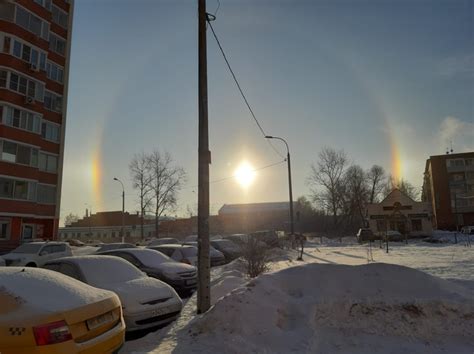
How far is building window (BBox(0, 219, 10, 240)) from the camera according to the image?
110 ft

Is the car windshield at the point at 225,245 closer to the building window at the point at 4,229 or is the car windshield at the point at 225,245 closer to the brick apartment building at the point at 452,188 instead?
the building window at the point at 4,229

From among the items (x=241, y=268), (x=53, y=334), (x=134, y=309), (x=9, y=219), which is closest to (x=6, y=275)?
(x=53, y=334)

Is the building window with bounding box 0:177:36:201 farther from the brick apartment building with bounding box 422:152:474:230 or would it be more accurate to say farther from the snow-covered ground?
the brick apartment building with bounding box 422:152:474:230

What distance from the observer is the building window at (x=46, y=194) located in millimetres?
38562

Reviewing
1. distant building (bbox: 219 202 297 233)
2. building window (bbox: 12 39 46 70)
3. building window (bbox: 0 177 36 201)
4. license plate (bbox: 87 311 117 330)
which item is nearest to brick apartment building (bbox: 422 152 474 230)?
distant building (bbox: 219 202 297 233)

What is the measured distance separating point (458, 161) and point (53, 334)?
83.0m

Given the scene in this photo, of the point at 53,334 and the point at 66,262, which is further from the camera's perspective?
the point at 66,262

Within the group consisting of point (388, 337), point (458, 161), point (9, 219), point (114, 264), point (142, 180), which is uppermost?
point (458, 161)

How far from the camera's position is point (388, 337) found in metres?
6.33

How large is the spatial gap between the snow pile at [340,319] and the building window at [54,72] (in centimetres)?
4063

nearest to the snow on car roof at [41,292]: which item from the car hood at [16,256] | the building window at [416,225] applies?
the car hood at [16,256]

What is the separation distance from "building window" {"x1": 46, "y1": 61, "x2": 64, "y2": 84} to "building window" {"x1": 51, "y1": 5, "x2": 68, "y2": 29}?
4.60 m

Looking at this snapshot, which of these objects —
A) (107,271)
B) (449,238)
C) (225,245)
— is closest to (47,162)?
(225,245)

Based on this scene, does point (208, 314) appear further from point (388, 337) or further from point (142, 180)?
point (142, 180)
